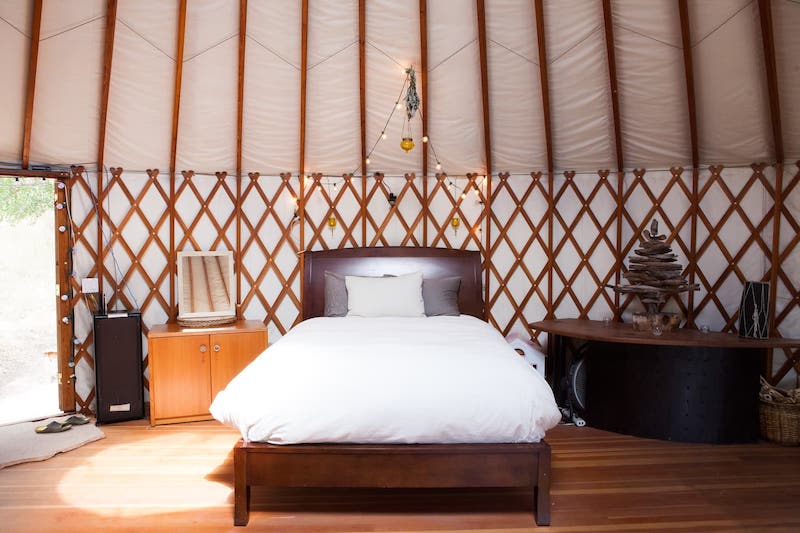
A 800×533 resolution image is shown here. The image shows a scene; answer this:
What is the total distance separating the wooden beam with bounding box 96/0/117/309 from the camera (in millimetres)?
3459

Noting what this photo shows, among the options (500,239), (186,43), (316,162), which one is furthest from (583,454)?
(186,43)

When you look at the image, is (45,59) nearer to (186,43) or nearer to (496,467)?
(186,43)

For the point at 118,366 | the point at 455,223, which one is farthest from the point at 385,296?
the point at 118,366

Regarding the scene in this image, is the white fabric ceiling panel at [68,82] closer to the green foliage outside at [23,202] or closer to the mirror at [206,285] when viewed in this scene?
the mirror at [206,285]

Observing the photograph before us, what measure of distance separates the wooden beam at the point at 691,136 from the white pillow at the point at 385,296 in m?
2.35

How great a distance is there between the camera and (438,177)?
4629 mm

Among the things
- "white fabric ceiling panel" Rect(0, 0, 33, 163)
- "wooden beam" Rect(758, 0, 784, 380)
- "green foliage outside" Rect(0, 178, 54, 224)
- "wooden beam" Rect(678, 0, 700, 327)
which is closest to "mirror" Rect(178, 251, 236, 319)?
"white fabric ceiling panel" Rect(0, 0, 33, 163)

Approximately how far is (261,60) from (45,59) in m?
1.44

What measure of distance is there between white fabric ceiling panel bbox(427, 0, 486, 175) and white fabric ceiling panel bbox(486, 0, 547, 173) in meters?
0.13

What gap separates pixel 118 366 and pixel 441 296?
247cm

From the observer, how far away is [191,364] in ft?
12.6

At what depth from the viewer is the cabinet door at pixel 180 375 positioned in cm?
376

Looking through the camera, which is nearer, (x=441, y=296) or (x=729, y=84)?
(x=729, y=84)

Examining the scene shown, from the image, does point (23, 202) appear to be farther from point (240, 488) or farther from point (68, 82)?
point (240, 488)
